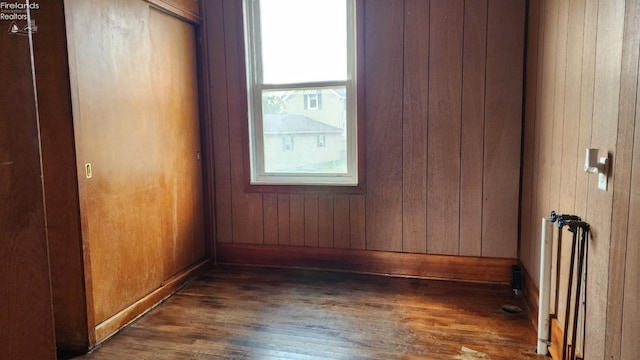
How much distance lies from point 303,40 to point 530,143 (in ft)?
6.23

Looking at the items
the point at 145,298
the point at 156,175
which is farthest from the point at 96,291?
the point at 156,175

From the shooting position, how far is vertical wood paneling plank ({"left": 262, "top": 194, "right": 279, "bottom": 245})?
3.54 metres

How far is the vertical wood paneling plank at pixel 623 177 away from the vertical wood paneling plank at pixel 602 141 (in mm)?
49

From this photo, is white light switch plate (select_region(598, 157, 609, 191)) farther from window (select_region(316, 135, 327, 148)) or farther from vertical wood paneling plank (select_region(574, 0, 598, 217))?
window (select_region(316, 135, 327, 148))

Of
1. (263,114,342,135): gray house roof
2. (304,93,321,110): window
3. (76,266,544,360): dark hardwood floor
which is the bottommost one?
(76,266,544,360): dark hardwood floor

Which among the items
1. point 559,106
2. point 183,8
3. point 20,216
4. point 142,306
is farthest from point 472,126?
point 20,216

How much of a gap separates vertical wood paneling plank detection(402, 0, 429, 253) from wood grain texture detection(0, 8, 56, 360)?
2.67 meters

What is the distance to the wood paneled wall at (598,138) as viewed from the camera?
1.27m

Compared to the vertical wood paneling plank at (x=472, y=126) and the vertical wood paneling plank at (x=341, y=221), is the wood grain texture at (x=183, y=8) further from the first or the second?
the vertical wood paneling plank at (x=472, y=126)

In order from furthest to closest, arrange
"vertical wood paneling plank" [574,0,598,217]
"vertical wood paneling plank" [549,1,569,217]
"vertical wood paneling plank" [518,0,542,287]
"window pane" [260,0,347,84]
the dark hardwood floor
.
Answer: "window pane" [260,0,347,84] < "vertical wood paneling plank" [518,0,542,287] < the dark hardwood floor < "vertical wood paneling plank" [549,1,569,217] < "vertical wood paneling plank" [574,0,598,217]

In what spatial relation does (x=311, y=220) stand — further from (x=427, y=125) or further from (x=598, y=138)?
(x=598, y=138)

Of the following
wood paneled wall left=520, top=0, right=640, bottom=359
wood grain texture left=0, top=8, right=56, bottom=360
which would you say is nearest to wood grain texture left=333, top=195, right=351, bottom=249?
wood paneled wall left=520, top=0, right=640, bottom=359

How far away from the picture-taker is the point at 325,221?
345 cm

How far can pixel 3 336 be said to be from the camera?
2.72ft
